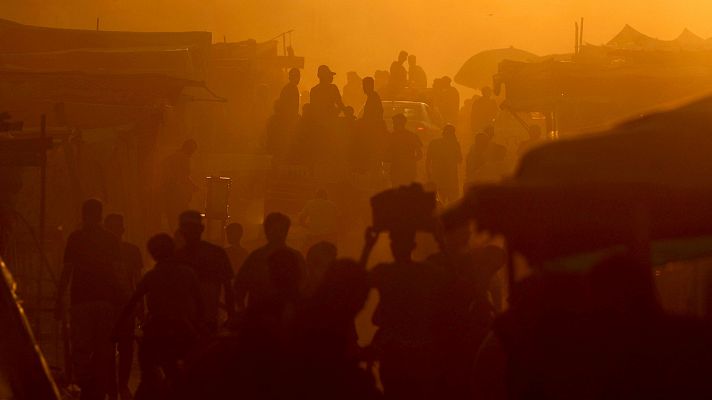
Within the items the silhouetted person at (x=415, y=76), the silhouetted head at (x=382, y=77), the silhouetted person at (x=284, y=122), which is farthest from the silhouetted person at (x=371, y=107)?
the silhouetted head at (x=382, y=77)

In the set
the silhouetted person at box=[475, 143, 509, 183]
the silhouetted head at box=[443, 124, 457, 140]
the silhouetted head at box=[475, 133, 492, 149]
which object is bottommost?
the silhouetted person at box=[475, 143, 509, 183]

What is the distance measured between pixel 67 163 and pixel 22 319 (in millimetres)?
13481

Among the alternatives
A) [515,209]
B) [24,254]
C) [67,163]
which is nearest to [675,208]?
[515,209]

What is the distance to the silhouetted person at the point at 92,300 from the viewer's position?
1335 cm

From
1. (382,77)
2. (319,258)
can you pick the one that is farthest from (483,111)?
(319,258)

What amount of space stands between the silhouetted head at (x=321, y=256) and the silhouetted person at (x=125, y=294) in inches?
60.9

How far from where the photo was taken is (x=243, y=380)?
7719mm

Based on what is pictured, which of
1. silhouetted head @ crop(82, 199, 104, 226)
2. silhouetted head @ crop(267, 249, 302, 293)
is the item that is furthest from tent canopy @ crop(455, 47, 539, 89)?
silhouetted head @ crop(267, 249, 302, 293)

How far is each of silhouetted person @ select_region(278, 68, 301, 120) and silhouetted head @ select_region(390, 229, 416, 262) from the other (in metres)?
14.1

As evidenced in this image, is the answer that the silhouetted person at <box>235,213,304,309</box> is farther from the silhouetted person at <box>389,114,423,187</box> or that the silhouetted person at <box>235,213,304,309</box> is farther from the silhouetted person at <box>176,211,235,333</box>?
the silhouetted person at <box>389,114,423,187</box>

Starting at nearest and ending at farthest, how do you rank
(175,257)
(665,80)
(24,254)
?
(175,257), (24,254), (665,80)

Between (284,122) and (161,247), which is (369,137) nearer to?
(284,122)

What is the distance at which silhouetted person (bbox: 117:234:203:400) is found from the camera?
455 inches

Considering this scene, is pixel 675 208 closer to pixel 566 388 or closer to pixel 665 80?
pixel 566 388
